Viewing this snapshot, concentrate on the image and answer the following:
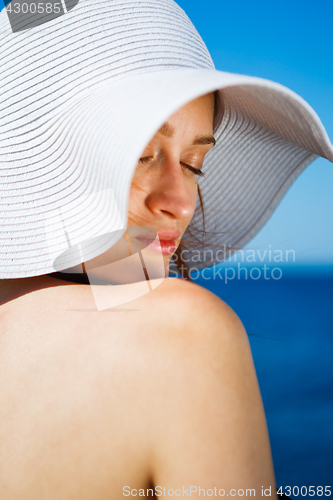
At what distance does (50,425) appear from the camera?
644 millimetres

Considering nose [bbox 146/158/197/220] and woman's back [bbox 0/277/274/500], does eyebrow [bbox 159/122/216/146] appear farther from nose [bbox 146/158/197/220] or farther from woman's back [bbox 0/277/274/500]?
woman's back [bbox 0/277/274/500]

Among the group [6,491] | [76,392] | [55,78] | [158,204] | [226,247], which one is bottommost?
[6,491]

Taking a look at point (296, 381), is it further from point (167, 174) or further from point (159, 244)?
point (167, 174)

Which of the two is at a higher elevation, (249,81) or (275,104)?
(275,104)

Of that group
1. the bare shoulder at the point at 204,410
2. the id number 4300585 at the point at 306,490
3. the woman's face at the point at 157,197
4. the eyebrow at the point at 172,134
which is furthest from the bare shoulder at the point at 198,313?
the id number 4300585 at the point at 306,490

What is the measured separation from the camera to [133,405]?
2.04 feet

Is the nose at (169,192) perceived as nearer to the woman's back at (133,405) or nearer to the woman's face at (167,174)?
the woman's face at (167,174)

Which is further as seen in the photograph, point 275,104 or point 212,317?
point 275,104

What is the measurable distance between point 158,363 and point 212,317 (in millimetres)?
128

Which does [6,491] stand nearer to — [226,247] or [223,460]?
[223,460]

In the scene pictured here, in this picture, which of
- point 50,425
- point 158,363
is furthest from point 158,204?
point 50,425

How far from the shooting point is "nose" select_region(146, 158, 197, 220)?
0.94 meters

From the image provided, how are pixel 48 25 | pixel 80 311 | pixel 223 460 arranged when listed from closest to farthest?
1. pixel 223 460
2. pixel 80 311
3. pixel 48 25

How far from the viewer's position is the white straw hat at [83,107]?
25.0 inches
